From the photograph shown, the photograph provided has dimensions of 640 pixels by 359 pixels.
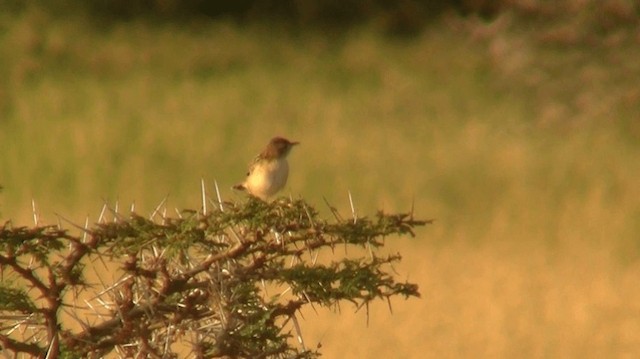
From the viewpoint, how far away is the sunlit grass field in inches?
492

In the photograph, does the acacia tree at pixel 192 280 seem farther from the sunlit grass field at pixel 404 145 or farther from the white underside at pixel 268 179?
the sunlit grass field at pixel 404 145

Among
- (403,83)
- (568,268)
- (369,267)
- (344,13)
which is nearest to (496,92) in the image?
(403,83)

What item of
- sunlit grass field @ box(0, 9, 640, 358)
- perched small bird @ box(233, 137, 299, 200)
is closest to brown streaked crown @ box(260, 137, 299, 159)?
perched small bird @ box(233, 137, 299, 200)

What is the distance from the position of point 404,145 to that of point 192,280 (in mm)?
16879

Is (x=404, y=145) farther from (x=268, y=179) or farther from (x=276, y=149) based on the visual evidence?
(x=268, y=179)

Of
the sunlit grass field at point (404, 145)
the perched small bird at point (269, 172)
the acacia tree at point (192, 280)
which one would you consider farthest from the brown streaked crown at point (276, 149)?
the sunlit grass field at point (404, 145)

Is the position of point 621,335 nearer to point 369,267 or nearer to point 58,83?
point 369,267

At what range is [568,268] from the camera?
46.8 feet

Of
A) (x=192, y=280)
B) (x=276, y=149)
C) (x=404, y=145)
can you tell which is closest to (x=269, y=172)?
(x=276, y=149)

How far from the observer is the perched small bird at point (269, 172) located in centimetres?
548

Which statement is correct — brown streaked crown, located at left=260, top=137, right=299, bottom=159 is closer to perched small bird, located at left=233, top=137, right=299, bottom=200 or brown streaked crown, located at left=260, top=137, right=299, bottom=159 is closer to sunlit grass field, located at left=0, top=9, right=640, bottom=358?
perched small bird, located at left=233, top=137, right=299, bottom=200

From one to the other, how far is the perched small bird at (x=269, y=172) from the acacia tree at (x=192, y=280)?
6.45 feet

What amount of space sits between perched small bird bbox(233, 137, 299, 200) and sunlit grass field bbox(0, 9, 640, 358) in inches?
196

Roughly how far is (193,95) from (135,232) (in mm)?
19516
